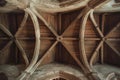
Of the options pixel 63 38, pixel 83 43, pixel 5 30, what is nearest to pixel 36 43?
pixel 63 38

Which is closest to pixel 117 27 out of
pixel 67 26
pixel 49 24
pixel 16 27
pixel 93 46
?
pixel 93 46

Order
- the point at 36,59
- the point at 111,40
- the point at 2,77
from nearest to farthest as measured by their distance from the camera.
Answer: the point at 2,77 < the point at 36,59 < the point at 111,40

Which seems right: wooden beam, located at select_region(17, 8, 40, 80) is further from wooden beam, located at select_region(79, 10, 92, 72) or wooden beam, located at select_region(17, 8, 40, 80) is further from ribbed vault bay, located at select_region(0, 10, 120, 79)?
wooden beam, located at select_region(79, 10, 92, 72)

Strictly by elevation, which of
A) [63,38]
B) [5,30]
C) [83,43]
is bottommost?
[83,43]

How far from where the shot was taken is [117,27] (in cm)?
891

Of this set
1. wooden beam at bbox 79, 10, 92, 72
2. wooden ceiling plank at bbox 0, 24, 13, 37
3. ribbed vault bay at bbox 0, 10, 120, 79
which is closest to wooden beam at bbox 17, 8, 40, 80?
ribbed vault bay at bbox 0, 10, 120, 79

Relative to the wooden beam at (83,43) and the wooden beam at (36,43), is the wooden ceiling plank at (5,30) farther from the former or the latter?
the wooden beam at (83,43)

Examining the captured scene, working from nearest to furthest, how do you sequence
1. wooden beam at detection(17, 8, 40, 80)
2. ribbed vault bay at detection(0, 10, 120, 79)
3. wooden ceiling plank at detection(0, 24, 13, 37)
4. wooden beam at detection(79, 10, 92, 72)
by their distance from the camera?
wooden beam at detection(17, 8, 40, 80), wooden beam at detection(79, 10, 92, 72), wooden ceiling plank at detection(0, 24, 13, 37), ribbed vault bay at detection(0, 10, 120, 79)

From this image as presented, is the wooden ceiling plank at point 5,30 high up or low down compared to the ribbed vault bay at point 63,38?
up

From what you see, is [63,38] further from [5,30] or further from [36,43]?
[5,30]

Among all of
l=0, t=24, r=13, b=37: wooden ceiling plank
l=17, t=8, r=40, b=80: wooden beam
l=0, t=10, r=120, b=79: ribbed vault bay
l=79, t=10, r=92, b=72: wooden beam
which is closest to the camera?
l=17, t=8, r=40, b=80: wooden beam

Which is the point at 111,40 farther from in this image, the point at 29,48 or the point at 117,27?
the point at 29,48

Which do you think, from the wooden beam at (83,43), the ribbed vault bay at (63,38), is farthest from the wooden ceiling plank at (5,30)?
the wooden beam at (83,43)

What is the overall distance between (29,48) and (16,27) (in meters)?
1.07
